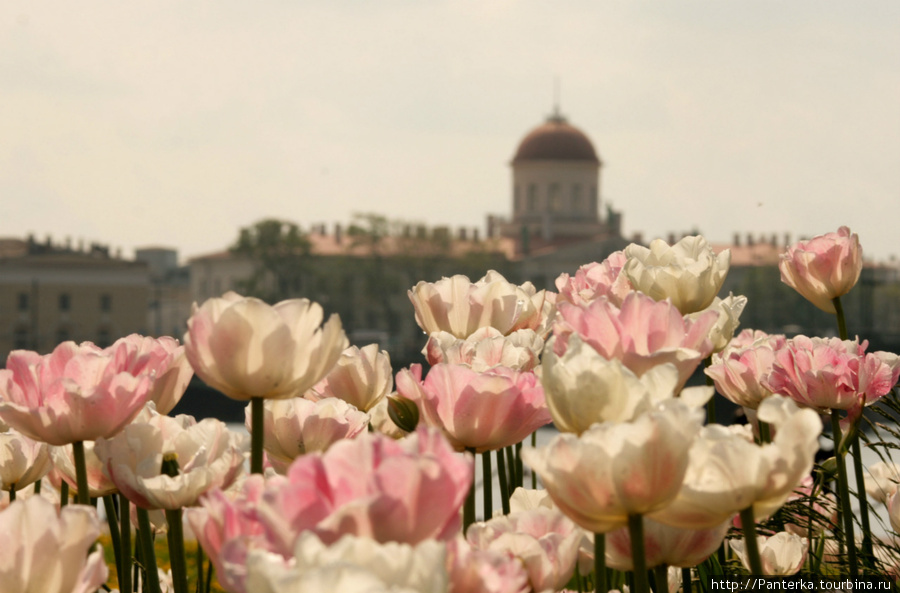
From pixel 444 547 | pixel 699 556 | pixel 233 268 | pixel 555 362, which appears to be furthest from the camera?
pixel 233 268

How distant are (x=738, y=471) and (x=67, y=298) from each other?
6088 centimetres

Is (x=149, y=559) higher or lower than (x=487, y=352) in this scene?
lower

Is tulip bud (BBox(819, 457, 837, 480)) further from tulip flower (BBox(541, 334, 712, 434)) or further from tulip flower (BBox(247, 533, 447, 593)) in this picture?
tulip flower (BBox(247, 533, 447, 593))

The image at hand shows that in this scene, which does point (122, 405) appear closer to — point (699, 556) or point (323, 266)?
point (699, 556)

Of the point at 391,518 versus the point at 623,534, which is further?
the point at 623,534

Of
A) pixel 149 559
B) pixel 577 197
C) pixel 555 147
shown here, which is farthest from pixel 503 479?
pixel 555 147

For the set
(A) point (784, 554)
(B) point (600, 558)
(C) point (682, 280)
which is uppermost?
(C) point (682, 280)

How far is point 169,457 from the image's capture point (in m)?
1.09

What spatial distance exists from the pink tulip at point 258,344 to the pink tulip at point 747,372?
2.25 ft

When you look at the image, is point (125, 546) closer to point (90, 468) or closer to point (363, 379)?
point (90, 468)

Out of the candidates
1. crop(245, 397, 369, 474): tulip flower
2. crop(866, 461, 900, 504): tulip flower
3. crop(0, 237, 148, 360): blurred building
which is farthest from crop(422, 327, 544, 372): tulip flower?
crop(0, 237, 148, 360): blurred building

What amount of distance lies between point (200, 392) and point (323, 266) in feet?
143

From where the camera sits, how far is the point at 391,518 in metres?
0.68

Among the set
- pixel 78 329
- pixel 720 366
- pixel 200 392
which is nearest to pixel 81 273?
pixel 78 329
